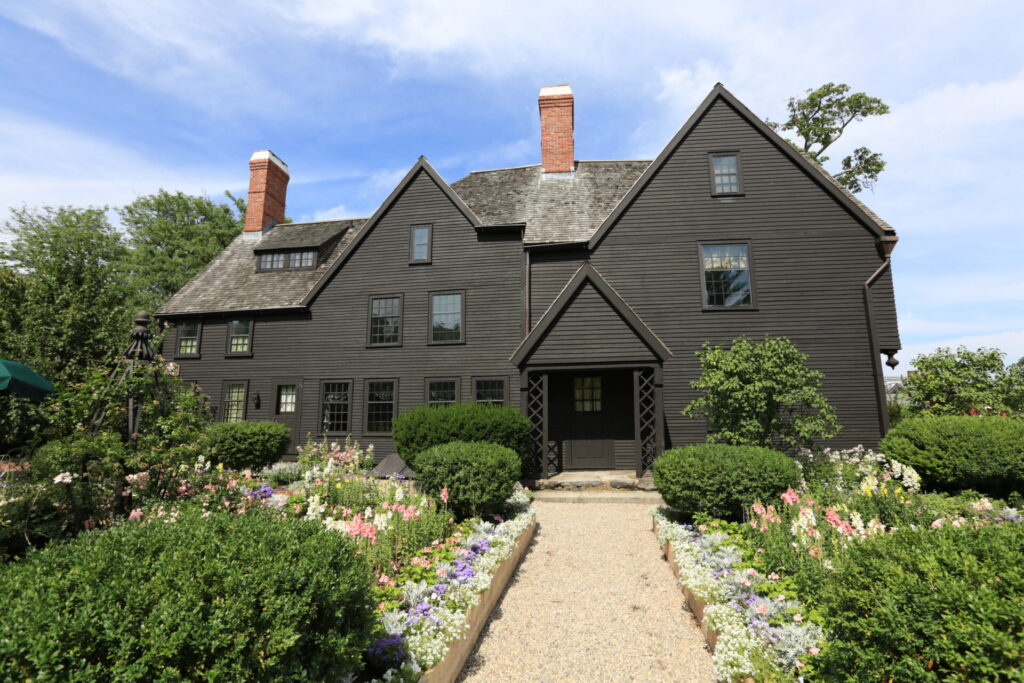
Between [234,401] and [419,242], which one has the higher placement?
[419,242]

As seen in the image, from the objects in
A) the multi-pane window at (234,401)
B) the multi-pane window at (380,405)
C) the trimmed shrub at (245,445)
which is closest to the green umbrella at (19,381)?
the trimmed shrub at (245,445)

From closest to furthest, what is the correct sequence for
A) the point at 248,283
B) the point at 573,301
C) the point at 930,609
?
the point at 930,609 → the point at 573,301 → the point at 248,283

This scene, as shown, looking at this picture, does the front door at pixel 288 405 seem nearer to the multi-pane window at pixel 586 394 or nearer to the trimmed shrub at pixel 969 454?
the multi-pane window at pixel 586 394

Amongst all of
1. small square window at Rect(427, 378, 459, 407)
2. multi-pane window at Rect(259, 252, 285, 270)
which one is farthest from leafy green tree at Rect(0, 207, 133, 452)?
small square window at Rect(427, 378, 459, 407)

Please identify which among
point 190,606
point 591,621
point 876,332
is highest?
point 876,332

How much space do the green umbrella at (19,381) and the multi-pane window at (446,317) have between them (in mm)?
10261

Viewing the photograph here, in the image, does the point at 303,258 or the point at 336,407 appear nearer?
the point at 336,407

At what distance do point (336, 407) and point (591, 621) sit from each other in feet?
46.8

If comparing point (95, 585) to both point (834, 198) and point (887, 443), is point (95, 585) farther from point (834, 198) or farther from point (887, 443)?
point (834, 198)

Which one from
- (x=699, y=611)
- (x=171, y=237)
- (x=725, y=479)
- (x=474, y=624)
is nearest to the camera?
(x=474, y=624)

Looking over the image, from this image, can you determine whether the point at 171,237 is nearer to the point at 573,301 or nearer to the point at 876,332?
the point at 573,301

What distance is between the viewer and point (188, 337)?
782 inches

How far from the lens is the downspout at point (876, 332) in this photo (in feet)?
46.0

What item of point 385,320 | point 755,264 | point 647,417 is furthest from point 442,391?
point 755,264
